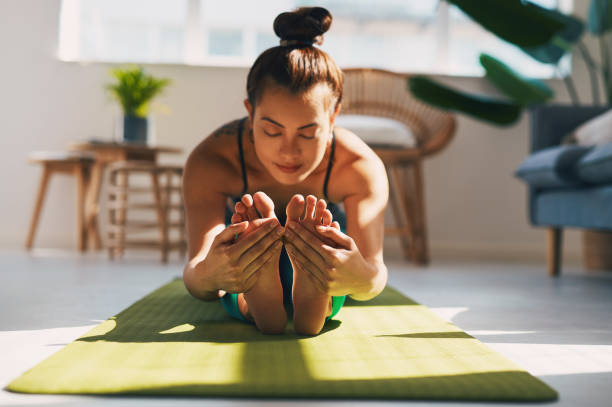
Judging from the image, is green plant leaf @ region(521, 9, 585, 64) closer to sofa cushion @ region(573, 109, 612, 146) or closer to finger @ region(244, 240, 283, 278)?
sofa cushion @ region(573, 109, 612, 146)

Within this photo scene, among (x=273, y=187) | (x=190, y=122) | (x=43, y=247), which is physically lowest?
(x=43, y=247)

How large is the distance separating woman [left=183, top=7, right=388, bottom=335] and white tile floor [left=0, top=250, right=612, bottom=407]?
281 mm

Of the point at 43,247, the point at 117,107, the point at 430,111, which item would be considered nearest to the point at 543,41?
the point at 430,111

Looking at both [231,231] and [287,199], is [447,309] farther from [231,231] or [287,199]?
[231,231]

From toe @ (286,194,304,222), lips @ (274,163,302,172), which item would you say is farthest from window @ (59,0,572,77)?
toe @ (286,194,304,222)

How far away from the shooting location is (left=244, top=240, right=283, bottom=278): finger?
95cm

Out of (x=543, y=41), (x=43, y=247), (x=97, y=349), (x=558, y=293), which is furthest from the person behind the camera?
(x=43, y=247)

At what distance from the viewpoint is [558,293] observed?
1938mm

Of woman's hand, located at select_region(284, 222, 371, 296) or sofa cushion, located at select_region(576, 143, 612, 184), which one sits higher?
sofa cushion, located at select_region(576, 143, 612, 184)

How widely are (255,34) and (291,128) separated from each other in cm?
277

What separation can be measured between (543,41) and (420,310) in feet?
4.53

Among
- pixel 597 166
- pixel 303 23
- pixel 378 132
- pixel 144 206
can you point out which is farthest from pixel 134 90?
pixel 597 166

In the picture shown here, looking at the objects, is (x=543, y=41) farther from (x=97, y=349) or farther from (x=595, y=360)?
(x=97, y=349)

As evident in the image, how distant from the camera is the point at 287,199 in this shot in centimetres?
124
